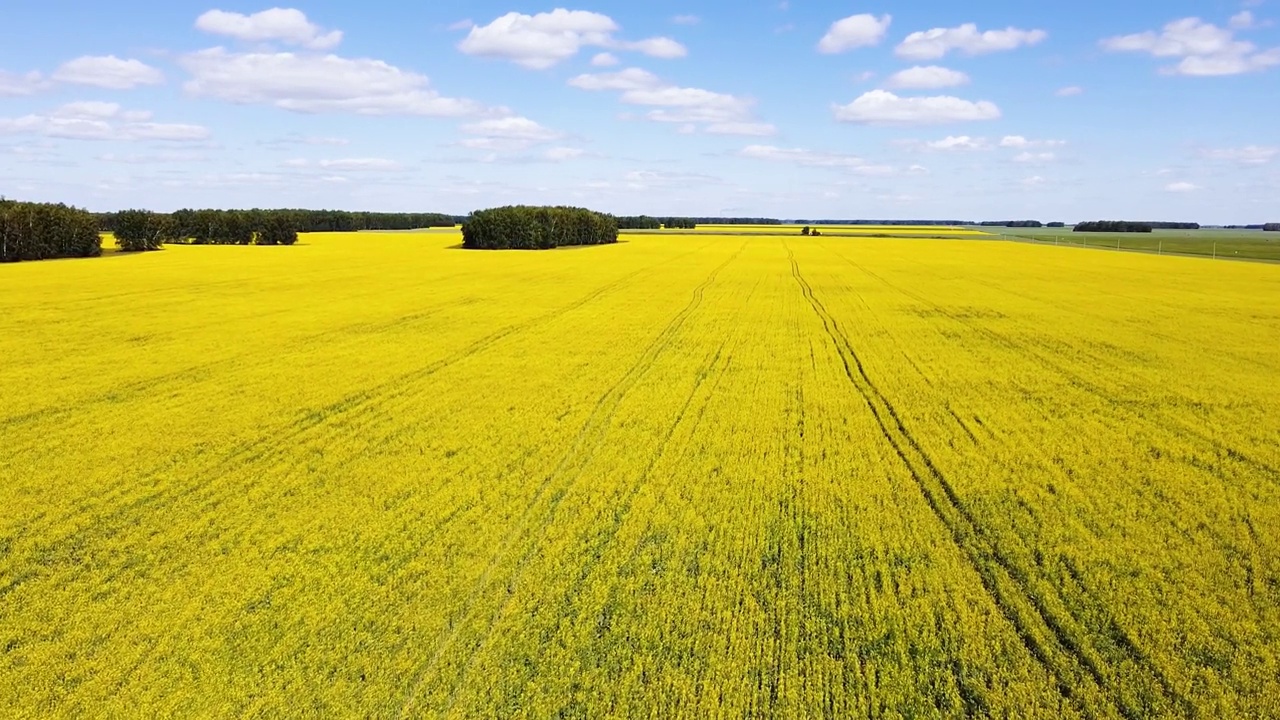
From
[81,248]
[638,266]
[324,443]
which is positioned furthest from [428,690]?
[81,248]

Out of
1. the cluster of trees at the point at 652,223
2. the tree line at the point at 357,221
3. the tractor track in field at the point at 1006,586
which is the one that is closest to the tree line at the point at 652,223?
the cluster of trees at the point at 652,223

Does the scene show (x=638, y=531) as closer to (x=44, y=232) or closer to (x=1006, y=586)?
(x=1006, y=586)

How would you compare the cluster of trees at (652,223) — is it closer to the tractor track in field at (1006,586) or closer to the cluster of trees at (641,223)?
the cluster of trees at (641,223)

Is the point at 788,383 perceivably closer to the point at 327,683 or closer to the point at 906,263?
the point at 327,683

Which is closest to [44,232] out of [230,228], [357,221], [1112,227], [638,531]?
[230,228]

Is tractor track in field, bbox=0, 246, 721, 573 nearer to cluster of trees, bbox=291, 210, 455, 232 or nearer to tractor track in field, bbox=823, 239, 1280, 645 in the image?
tractor track in field, bbox=823, 239, 1280, 645
